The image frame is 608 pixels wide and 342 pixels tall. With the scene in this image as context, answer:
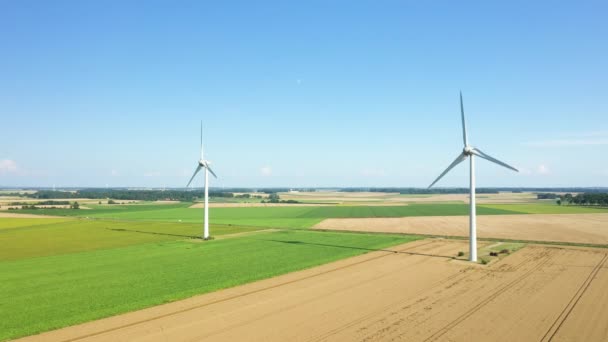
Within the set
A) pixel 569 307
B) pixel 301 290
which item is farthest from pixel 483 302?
pixel 301 290

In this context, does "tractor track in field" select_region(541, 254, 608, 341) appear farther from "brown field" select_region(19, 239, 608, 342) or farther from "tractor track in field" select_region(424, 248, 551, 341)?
"tractor track in field" select_region(424, 248, 551, 341)

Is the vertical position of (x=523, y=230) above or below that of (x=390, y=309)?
below

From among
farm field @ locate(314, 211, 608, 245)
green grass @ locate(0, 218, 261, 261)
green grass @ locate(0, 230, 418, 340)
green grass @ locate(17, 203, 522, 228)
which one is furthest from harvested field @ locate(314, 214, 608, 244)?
green grass @ locate(0, 218, 261, 261)

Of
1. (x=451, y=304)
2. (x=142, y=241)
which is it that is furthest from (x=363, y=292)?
(x=142, y=241)

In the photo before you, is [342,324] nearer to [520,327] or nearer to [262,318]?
[262,318]

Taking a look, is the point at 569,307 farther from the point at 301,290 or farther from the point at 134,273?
the point at 134,273
